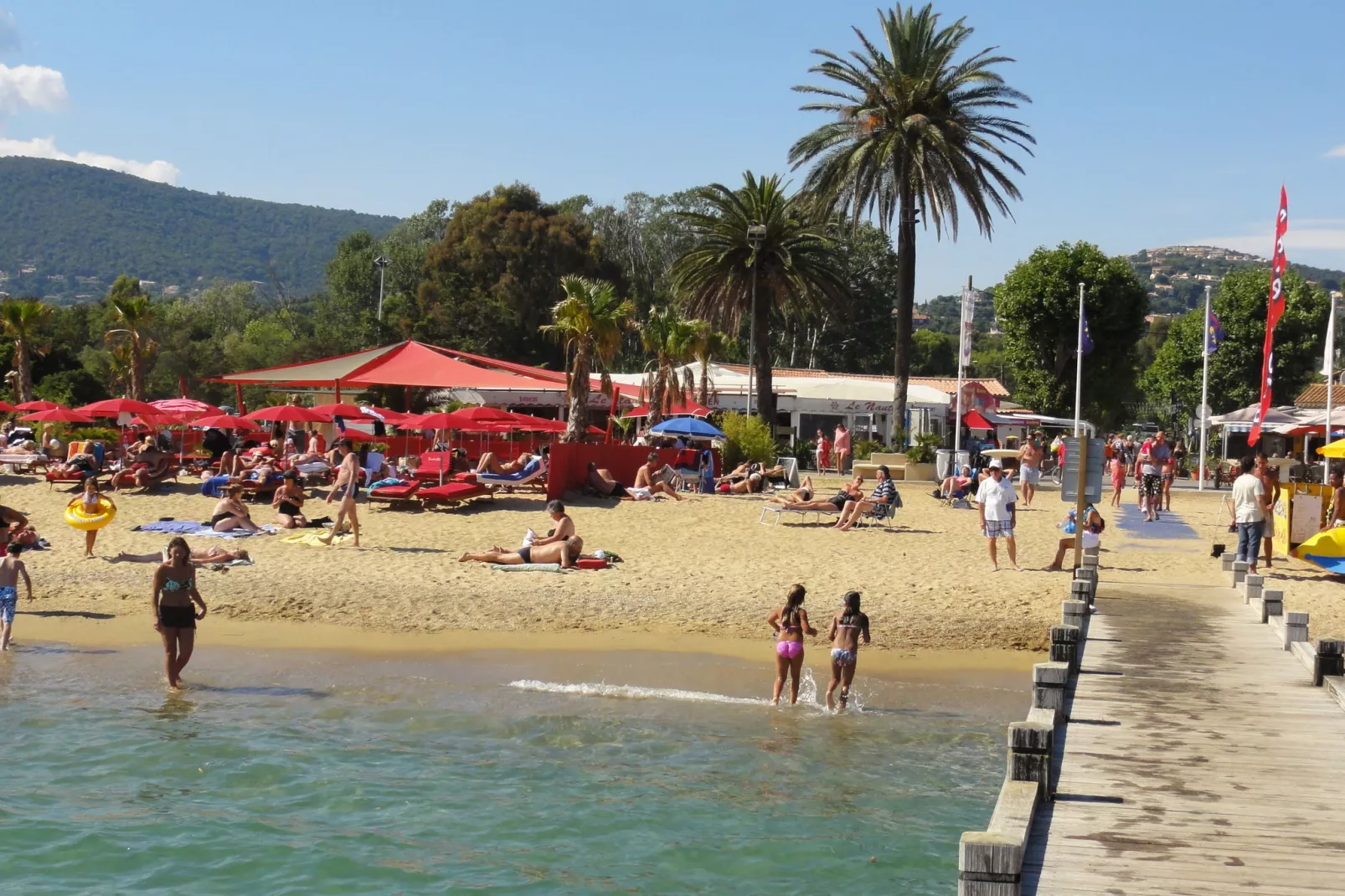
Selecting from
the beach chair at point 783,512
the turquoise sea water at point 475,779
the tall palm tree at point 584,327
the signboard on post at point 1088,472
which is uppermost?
the tall palm tree at point 584,327

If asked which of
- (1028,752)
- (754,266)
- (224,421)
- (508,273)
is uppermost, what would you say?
(508,273)

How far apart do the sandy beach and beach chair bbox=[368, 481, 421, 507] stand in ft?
2.56

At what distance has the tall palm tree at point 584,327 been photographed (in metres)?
27.8

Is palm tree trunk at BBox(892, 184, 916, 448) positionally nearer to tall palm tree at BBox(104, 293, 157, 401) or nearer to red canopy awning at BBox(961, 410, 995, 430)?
red canopy awning at BBox(961, 410, 995, 430)

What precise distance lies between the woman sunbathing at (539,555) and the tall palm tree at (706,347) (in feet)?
78.6

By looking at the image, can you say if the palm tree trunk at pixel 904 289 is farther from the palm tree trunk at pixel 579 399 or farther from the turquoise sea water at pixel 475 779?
the turquoise sea water at pixel 475 779

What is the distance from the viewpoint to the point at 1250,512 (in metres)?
17.6

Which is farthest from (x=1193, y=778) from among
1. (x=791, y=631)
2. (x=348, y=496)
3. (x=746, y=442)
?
(x=746, y=442)

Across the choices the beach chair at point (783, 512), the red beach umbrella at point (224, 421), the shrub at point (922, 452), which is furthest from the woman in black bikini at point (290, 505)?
the shrub at point (922, 452)

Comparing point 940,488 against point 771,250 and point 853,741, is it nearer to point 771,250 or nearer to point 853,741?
point 771,250

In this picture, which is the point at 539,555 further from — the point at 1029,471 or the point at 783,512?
the point at 1029,471

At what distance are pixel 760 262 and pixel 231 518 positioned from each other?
2383 cm

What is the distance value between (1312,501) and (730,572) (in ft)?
27.2

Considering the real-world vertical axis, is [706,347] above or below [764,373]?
above
